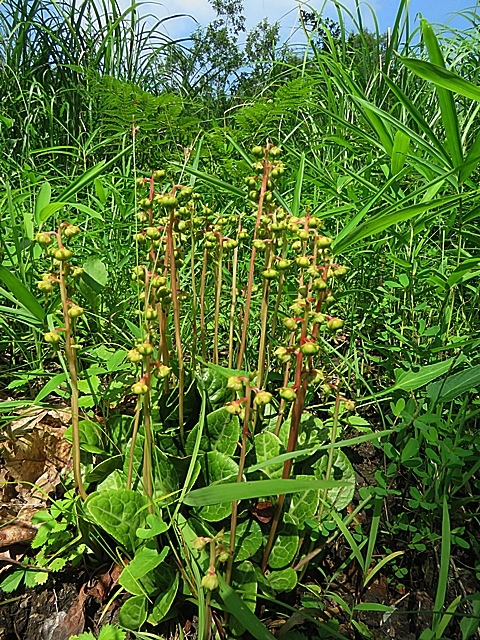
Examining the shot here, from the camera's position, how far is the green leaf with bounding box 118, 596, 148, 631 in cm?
96

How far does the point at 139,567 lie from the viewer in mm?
901

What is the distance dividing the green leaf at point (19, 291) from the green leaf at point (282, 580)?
2.35 ft

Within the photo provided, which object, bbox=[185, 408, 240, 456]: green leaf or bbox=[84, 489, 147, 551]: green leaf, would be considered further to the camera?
bbox=[185, 408, 240, 456]: green leaf

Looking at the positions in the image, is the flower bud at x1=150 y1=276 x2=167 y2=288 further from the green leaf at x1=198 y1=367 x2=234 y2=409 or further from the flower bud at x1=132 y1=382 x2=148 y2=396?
the green leaf at x1=198 y1=367 x2=234 y2=409

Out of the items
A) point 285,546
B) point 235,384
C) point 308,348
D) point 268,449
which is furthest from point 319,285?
point 285,546

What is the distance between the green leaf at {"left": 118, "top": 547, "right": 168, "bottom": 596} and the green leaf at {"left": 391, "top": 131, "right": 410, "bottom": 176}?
115cm

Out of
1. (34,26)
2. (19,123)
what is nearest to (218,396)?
(19,123)

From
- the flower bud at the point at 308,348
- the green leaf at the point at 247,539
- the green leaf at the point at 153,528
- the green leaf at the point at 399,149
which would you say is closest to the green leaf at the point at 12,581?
the green leaf at the point at 153,528

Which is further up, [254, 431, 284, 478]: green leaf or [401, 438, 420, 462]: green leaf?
[401, 438, 420, 462]: green leaf

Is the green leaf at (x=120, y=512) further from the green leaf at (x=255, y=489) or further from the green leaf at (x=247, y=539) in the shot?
the green leaf at (x=255, y=489)

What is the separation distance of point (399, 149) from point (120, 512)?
1.15m

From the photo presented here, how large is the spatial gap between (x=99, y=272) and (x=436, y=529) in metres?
1.02

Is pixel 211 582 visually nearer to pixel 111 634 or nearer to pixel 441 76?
pixel 111 634

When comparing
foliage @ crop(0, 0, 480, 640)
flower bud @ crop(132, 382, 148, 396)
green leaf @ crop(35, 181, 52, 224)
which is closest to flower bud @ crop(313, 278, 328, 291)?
foliage @ crop(0, 0, 480, 640)
